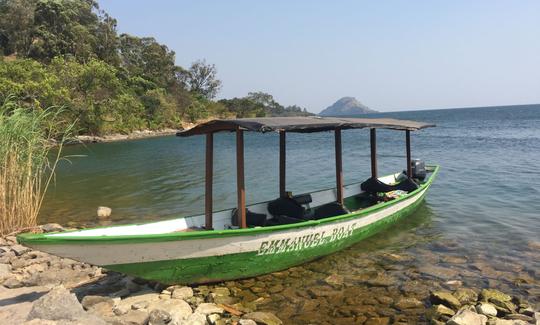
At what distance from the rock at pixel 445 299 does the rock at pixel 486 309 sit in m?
0.38

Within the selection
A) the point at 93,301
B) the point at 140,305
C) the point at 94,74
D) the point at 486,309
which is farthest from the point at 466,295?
the point at 94,74

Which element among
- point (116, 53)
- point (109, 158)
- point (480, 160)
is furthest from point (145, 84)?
point (480, 160)

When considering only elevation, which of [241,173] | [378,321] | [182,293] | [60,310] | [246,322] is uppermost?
[241,173]

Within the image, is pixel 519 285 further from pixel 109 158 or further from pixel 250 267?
pixel 109 158

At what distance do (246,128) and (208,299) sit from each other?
319 cm

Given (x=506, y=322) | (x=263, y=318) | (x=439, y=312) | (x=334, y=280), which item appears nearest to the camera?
(x=506, y=322)

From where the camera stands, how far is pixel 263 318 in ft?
22.1

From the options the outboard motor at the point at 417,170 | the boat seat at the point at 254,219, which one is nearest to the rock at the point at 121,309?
the boat seat at the point at 254,219

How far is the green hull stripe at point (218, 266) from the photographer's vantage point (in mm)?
7105

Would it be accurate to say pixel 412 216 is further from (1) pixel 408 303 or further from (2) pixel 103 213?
(2) pixel 103 213

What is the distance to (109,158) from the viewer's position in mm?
35469

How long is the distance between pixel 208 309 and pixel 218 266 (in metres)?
0.99

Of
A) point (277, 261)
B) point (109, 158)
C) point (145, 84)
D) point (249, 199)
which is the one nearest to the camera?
point (277, 261)

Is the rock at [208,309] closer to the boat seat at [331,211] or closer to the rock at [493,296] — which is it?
the boat seat at [331,211]
